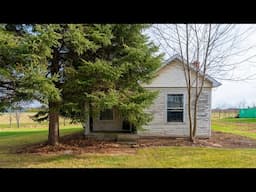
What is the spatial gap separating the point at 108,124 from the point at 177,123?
2730mm

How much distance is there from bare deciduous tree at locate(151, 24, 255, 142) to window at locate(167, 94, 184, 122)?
1.31 feet

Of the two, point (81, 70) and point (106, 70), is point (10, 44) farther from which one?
point (106, 70)

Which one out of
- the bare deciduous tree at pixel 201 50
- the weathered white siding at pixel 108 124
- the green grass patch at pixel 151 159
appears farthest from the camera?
the weathered white siding at pixel 108 124

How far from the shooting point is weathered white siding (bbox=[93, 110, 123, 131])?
11.4 metres

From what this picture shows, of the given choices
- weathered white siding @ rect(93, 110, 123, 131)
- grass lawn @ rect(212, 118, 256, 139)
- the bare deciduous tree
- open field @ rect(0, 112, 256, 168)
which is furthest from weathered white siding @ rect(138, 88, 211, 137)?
grass lawn @ rect(212, 118, 256, 139)

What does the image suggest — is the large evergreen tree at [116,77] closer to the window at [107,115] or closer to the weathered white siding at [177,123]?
the weathered white siding at [177,123]

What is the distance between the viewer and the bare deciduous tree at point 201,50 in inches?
395

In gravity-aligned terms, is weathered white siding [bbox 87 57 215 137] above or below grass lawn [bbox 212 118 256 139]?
above

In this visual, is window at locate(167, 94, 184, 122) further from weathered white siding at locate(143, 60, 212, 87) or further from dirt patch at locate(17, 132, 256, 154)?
dirt patch at locate(17, 132, 256, 154)

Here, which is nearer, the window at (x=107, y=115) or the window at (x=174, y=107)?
the window at (x=174, y=107)

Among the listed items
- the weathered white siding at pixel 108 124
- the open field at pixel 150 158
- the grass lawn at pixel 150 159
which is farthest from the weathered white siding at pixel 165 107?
the grass lawn at pixel 150 159

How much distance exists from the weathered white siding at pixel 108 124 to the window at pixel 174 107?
200cm

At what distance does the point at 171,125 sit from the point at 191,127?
3.13 feet
